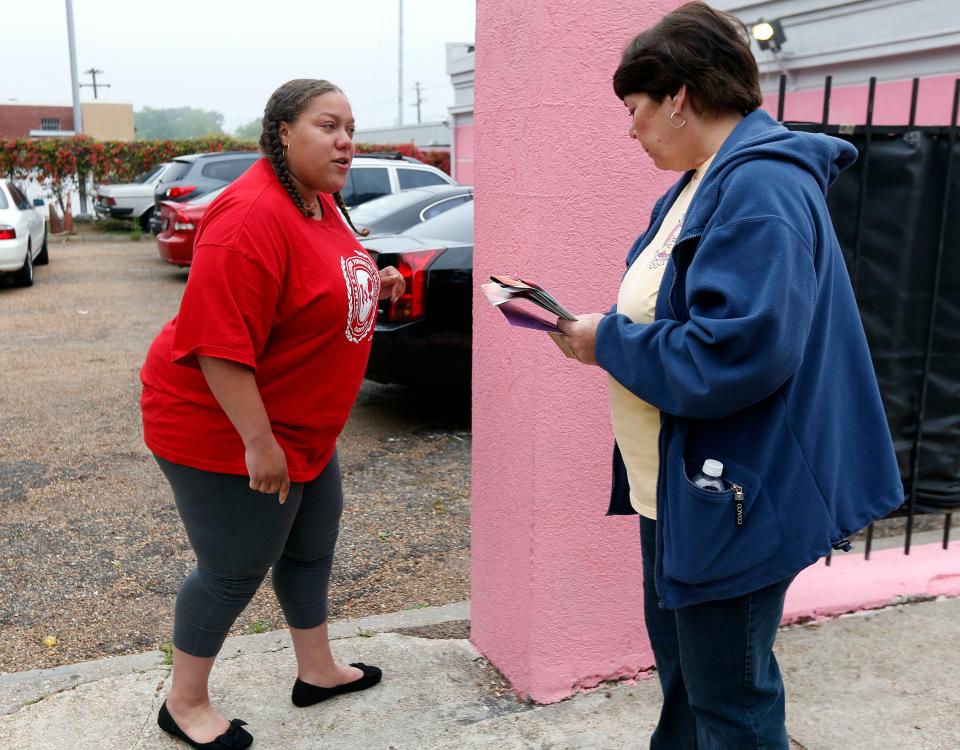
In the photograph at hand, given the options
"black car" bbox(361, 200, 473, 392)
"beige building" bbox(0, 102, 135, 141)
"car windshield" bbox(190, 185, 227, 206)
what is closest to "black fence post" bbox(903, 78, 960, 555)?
"black car" bbox(361, 200, 473, 392)

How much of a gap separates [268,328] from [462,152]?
23.1 m

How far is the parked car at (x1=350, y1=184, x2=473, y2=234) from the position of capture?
730 cm

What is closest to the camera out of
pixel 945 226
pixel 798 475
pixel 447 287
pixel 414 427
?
pixel 798 475

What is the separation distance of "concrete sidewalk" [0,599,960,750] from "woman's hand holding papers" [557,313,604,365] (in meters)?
1.36

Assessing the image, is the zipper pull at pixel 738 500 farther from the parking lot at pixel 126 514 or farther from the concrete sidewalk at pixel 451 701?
the parking lot at pixel 126 514

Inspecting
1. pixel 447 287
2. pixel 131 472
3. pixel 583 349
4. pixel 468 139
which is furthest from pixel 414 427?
pixel 468 139

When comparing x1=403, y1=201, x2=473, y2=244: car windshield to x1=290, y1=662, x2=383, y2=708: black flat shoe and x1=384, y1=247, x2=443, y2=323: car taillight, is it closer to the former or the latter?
x1=384, y1=247, x2=443, y2=323: car taillight

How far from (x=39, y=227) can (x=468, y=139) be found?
39.4 feet

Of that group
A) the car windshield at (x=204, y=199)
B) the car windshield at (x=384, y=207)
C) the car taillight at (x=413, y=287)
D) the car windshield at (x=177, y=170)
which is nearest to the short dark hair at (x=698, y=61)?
the car taillight at (x=413, y=287)

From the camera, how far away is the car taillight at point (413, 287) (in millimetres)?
5938

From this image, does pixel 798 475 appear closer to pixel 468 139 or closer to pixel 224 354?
pixel 224 354

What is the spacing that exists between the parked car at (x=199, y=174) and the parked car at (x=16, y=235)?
1.89 meters

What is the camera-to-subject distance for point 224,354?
225cm

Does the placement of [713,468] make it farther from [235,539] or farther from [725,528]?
[235,539]
